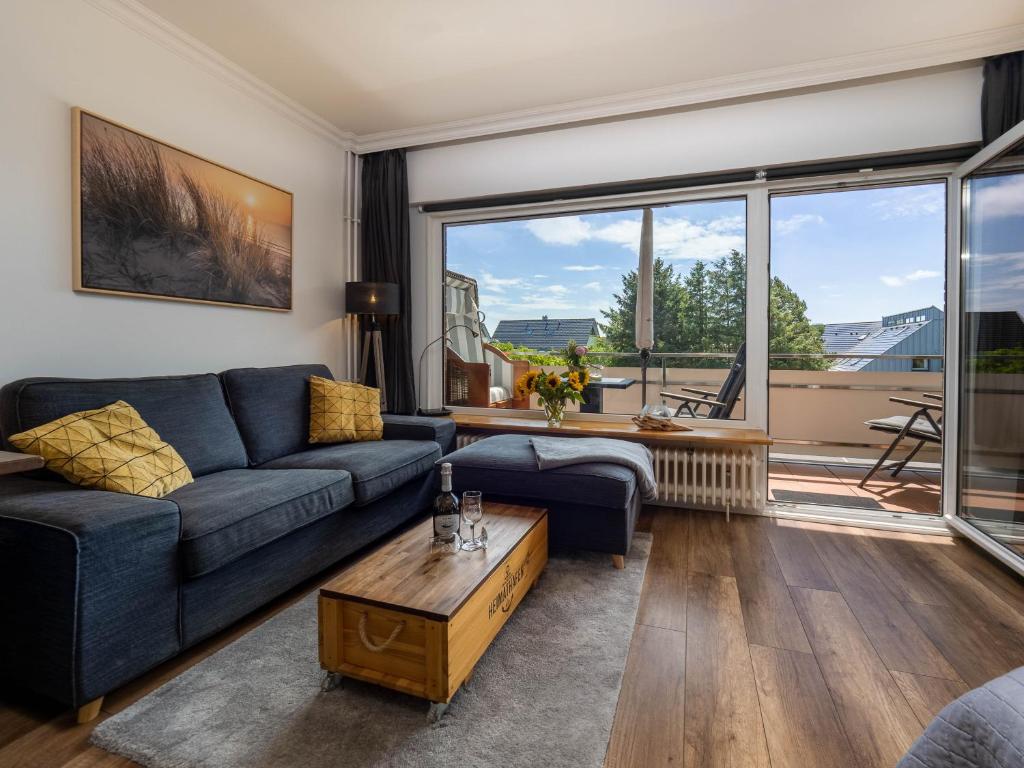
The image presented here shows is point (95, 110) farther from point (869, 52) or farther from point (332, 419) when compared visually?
point (869, 52)

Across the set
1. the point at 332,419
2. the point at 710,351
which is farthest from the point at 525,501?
the point at 710,351

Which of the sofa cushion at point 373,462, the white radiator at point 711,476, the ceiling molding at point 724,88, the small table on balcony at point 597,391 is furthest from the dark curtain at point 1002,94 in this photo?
the sofa cushion at point 373,462

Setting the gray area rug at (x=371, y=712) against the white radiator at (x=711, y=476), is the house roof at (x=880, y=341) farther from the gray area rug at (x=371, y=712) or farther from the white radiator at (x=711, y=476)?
the gray area rug at (x=371, y=712)

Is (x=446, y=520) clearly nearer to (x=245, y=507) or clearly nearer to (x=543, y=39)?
(x=245, y=507)

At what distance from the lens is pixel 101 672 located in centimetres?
140

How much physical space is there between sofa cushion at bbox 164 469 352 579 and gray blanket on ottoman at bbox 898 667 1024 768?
5.85ft

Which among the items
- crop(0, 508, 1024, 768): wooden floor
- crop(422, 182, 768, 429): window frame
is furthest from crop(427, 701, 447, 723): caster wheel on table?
crop(422, 182, 768, 429): window frame

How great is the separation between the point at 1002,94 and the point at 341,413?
395 cm

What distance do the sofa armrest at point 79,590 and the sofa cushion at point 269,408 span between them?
114cm

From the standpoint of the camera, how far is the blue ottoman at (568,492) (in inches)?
93.4

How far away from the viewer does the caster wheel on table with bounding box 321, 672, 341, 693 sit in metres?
1.54

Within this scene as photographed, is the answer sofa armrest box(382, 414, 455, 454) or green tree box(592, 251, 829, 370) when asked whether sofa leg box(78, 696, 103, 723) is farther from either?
green tree box(592, 251, 829, 370)

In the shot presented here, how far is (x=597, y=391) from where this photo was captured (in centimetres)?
382

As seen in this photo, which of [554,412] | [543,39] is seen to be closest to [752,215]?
[543,39]
